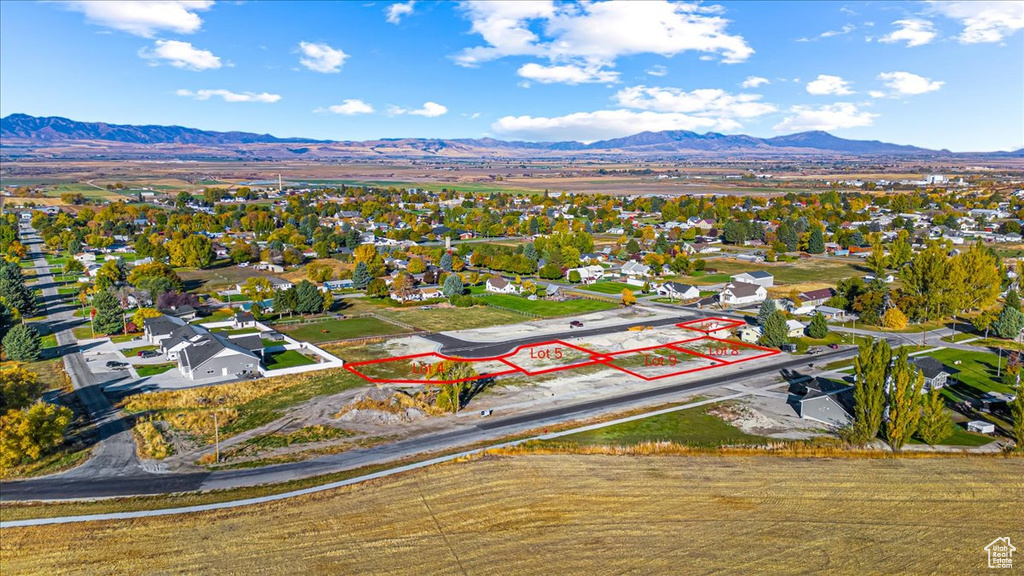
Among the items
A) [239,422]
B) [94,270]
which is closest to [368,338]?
[239,422]

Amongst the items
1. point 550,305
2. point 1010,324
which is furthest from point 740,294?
point 1010,324

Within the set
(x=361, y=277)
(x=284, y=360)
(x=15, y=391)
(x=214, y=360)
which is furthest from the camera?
(x=361, y=277)

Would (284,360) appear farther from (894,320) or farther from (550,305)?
(894,320)

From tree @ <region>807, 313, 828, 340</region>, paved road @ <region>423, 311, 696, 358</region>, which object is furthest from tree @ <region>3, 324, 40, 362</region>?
tree @ <region>807, 313, 828, 340</region>

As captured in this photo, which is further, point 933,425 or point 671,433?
point 671,433

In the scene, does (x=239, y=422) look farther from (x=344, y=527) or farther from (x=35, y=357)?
(x=35, y=357)
